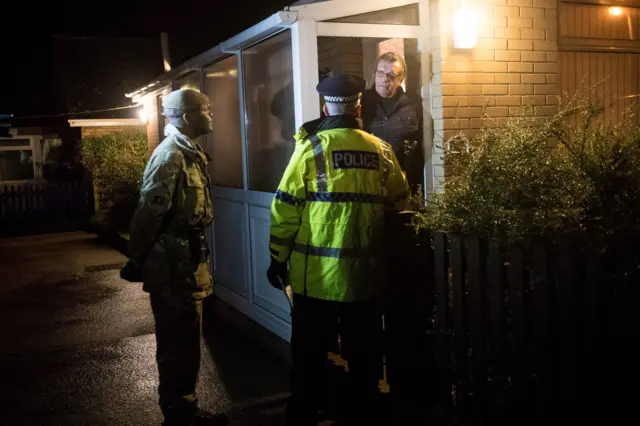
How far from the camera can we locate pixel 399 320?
402 centimetres

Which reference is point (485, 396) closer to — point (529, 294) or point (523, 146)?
point (529, 294)

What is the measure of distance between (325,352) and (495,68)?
2941mm

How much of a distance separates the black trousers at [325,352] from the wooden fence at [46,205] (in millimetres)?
15580

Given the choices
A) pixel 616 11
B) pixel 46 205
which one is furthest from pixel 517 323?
pixel 46 205

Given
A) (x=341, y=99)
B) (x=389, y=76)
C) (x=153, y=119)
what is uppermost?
(x=153, y=119)

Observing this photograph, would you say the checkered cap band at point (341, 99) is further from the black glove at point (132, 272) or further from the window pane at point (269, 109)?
the window pane at point (269, 109)

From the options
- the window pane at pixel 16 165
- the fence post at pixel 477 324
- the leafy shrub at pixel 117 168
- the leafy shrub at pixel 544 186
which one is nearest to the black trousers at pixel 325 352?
the fence post at pixel 477 324

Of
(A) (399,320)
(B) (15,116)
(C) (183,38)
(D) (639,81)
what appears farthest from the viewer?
(B) (15,116)

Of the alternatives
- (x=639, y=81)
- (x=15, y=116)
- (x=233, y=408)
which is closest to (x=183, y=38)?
(x=15, y=116)

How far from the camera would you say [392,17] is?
529cm

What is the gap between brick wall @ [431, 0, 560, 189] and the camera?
17.3ft

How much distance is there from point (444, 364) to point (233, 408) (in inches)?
65.4

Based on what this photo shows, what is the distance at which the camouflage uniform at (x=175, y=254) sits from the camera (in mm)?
4027

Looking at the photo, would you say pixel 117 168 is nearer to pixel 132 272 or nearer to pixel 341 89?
pixel 132 272
